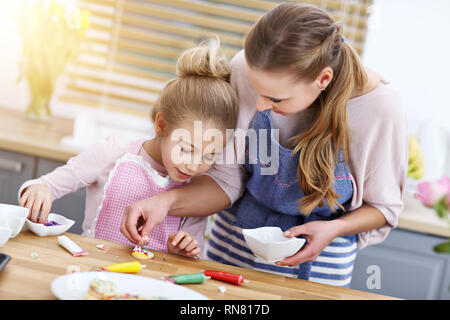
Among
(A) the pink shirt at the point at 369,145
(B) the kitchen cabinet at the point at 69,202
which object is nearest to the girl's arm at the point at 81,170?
(A) the pink shirt at the point at 369,145

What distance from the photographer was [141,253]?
107 centimetres

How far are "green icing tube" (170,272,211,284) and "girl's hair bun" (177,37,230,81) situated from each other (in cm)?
58

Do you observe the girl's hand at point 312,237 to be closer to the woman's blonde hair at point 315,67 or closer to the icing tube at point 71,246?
the woman's blonde hair at point 315,67

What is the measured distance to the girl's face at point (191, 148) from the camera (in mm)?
1288

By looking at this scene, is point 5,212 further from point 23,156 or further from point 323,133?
point 23,156

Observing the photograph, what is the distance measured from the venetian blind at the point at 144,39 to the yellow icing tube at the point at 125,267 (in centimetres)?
180

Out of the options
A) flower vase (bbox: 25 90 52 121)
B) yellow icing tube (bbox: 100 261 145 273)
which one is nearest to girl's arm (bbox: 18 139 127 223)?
yellow icing tube (bbox: 100 261 145 273)

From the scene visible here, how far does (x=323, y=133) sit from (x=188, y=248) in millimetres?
439

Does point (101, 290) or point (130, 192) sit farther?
point (130, 192)

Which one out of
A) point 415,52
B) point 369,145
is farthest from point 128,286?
point 415,52

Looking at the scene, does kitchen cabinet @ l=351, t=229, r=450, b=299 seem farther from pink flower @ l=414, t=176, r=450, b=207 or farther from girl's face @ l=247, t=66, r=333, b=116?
pink flower @ l=414, t=176, r=450, b=207

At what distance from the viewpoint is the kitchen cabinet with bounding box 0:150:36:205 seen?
2.06m

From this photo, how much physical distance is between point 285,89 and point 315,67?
8cm

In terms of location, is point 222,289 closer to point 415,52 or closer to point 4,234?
point 4,234
